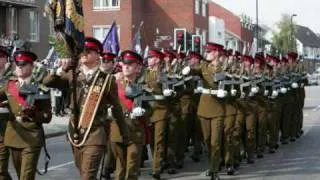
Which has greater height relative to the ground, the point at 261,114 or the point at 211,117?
the point at 211,117

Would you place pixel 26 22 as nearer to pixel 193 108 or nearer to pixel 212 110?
pixel 193 108

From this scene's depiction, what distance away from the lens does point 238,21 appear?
3319 inches

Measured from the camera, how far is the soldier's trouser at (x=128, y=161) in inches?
313

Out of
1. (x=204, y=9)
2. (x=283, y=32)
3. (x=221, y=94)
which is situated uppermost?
Result: (x=283, y=32)

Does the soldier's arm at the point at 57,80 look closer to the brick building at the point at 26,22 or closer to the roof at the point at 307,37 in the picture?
the brick building at the point at 26,22

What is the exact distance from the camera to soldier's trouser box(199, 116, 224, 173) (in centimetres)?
1016

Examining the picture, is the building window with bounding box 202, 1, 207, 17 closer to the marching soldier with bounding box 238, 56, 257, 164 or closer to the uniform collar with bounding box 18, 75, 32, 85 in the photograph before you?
the marching soldier with bounding box 238, 56, 257, 164

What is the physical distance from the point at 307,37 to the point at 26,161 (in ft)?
452

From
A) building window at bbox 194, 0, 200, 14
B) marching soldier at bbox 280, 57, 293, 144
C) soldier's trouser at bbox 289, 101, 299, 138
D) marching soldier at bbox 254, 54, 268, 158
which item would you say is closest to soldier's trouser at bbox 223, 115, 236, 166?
marching soldier at bbox 254, 54, 268, 158

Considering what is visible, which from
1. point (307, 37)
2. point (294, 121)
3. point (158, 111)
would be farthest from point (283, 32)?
point (158, 111)

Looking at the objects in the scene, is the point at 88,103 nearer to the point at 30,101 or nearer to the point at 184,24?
the point at 30,101

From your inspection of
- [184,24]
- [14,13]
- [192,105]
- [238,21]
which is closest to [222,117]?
[192,105]

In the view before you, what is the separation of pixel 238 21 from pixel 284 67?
6964 centimetres

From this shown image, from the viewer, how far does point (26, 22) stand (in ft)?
136
